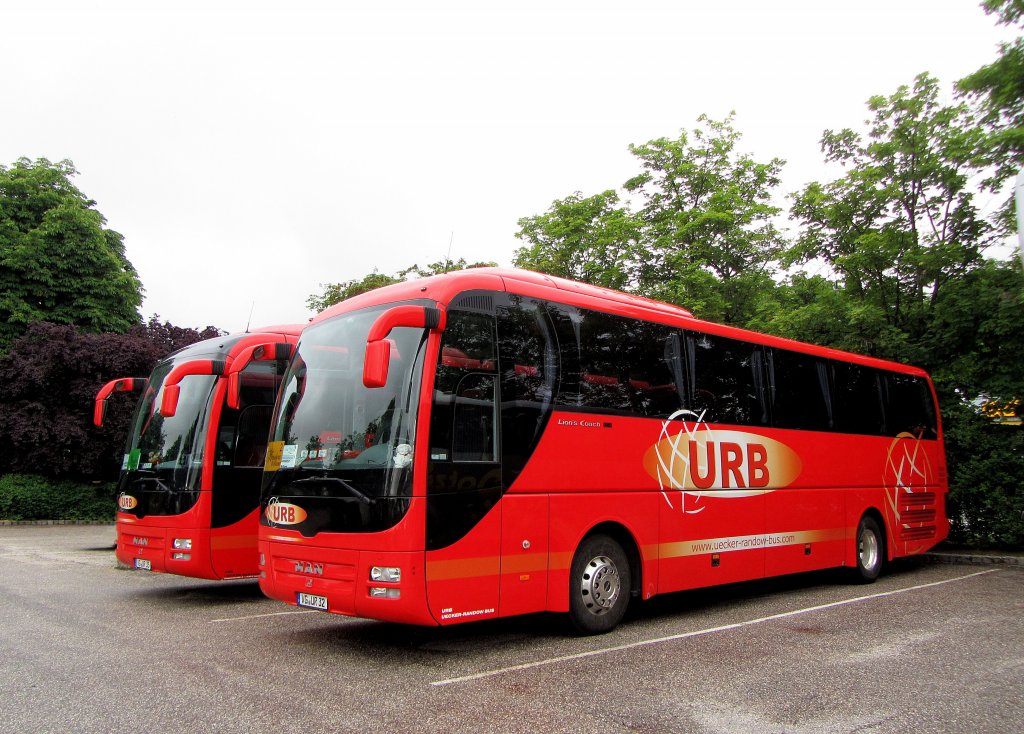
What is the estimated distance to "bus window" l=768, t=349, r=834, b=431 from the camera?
10.8 meters

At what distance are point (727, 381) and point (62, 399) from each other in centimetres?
2172

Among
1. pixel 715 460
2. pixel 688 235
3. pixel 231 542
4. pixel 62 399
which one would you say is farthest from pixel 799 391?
pixel 62 399

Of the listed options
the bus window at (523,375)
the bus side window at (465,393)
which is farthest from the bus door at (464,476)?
the bus window at (523,375)

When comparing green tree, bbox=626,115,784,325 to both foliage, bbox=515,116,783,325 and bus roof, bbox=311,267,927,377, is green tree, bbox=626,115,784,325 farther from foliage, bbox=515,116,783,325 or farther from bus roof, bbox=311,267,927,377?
bus roof, bbox=311,267,927,377

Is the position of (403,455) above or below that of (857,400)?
below

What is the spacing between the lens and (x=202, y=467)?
9.80m

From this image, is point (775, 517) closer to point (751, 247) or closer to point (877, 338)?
point (877, 338)

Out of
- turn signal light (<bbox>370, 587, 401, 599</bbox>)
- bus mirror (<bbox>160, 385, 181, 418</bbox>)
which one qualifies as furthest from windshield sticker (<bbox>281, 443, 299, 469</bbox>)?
bus mirror (<bbox>160, 385, 181, 418</bbox>)

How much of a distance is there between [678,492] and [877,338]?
32.9 ft

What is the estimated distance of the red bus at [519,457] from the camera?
6539 mm

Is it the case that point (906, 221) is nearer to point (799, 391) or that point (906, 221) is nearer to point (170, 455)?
point (799, 391)

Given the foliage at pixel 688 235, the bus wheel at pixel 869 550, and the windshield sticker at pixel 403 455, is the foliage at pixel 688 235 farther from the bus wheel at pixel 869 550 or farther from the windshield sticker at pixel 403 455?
the windshield sticker at pixel 403 455

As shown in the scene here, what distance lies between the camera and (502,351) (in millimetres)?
7281

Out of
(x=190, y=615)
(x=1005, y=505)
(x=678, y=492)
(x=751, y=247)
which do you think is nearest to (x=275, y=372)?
(x=190, y=615)
